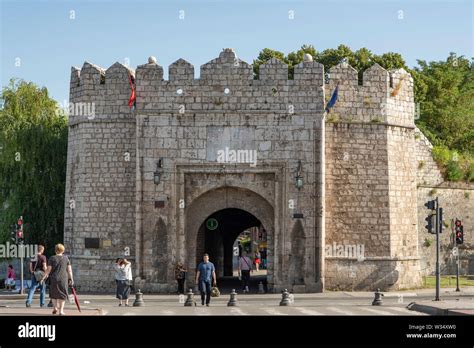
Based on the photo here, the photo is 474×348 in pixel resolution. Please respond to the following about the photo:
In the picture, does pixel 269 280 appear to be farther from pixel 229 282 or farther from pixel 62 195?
pixel 62 195

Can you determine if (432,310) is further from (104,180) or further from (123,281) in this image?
(104,180)

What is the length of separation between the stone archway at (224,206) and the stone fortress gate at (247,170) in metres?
0.05

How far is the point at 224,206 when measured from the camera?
3238 cm

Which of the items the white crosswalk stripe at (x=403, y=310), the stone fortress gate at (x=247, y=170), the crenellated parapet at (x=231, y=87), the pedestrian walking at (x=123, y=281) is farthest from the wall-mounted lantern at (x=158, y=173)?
the white crosswalk stripe at (x=403, y=310)

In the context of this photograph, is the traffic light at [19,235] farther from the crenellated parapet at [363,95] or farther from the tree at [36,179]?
the crenellated parapet at [363,95]

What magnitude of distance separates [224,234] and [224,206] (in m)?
11.9

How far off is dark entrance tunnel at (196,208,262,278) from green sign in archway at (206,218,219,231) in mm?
111

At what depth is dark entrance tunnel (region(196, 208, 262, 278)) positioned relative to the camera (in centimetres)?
4006

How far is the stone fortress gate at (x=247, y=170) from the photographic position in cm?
3158

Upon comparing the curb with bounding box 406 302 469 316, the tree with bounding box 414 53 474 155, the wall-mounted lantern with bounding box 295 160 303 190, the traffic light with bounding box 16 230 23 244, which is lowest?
the curb with bounding box 406 302 469 316

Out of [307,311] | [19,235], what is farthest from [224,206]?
[307,311]

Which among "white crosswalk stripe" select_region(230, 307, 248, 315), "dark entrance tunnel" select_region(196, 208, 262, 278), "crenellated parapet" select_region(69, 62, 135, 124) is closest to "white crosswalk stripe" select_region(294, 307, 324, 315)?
"white crosswalk stripe" select_region(230, 307, 248, 315)

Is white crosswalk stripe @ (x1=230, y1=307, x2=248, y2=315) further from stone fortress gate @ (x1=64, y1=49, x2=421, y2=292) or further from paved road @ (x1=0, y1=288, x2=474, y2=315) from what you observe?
stone fortress gate @ (x1=64, y1=49, x2=421, y2=292)
